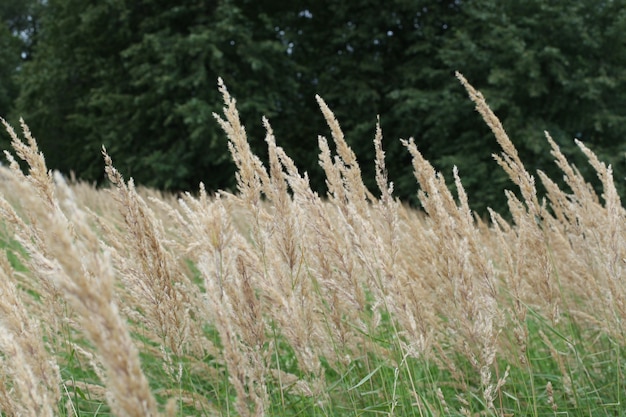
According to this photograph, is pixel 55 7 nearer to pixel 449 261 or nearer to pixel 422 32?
pixel 422 32

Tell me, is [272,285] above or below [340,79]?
above

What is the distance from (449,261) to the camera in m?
1.47

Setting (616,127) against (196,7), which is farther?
(196,7)

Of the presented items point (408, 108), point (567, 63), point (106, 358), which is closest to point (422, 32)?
point (408, 108)

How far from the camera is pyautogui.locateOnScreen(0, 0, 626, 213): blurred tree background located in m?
13.0

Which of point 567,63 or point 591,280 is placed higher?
point 591,280

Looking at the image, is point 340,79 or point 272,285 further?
point 340,79

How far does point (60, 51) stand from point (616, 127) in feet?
49.8

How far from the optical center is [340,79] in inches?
647

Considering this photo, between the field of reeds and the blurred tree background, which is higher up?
the field of reeds

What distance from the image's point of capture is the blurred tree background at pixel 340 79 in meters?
13.0

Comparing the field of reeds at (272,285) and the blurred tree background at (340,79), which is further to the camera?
the blurred tree background at (340,79)

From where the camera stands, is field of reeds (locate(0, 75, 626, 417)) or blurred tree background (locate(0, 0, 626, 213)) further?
blurred tree background (locate(0, 0, 626, 213))

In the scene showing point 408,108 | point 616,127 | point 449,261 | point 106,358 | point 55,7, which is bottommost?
point 616,127
